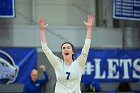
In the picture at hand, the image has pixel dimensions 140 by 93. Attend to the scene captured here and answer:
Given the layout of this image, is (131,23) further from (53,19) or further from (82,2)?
(53,19)

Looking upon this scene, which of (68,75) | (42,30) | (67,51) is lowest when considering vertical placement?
(68,75)

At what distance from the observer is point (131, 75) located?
10.8 m

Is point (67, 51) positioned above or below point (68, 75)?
above

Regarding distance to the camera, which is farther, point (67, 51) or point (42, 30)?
point (42, 30)

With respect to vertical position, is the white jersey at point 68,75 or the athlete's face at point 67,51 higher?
the athlete's face at point 67,51

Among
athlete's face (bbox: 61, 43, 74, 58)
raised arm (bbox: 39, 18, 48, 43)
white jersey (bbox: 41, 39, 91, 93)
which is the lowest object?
white jersey (bbox: 41, 39, 91, 93)

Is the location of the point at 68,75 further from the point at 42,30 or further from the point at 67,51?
the point at 42,30

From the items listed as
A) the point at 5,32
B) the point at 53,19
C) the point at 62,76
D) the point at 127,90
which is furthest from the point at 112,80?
the point at 62,76

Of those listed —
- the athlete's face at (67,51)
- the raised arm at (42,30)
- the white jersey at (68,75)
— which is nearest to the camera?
the white jersey at (68,75)

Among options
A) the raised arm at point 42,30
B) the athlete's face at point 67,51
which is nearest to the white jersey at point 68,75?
the athlete's face at point 67,51

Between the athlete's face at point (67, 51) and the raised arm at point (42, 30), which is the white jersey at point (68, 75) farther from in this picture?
the raised arm at point (42, 30)

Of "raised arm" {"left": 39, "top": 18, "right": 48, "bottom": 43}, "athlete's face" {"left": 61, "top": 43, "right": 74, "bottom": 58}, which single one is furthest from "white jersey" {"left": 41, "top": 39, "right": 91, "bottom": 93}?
"raised arm" {"left": 39, "top": 18, "right": 48, "bottom": 43}

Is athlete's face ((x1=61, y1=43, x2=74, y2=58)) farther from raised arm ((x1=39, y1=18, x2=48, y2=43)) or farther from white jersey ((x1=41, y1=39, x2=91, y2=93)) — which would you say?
raised arm ((x1=39, y1=18, x2=48, y2=43))

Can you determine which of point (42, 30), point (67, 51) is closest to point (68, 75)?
point (67, 51)
